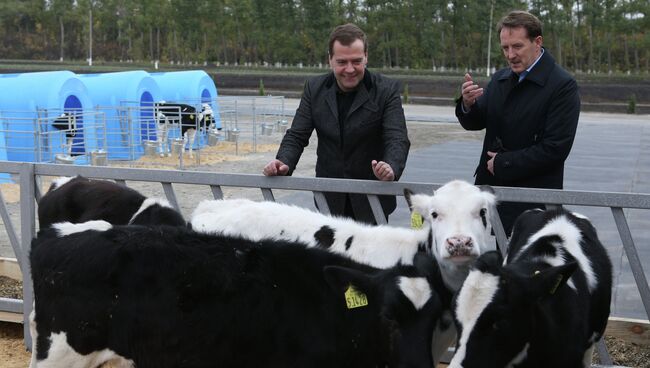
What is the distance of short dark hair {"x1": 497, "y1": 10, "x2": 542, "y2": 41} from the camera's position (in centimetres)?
Answer: 509

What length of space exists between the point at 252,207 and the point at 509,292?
2219 mm

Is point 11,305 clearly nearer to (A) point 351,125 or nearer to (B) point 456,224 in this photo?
(A) point 351,125

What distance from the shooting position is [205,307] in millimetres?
4379

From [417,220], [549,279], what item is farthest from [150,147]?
[549,279]

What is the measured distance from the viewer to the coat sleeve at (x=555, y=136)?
5.07 m

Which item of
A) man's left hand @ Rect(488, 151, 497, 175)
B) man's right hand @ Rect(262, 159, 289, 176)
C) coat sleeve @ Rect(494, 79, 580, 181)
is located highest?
coat sleeve @ Rect(494, 79, 580, 181)

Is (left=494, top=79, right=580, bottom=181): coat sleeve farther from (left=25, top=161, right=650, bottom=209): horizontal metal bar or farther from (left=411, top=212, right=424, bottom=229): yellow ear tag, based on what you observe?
(left=411, top=212, right=424, bottom=229): yellow ear tag

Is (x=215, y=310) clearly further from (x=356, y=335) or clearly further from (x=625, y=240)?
(x=625, y=240)

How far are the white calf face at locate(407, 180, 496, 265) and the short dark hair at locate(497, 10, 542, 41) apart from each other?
3.33 ft

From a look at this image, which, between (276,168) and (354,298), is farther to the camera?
(276,168)

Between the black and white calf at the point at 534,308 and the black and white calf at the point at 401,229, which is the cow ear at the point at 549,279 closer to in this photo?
the black and white calf at the point at 534,308

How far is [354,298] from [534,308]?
89 cm

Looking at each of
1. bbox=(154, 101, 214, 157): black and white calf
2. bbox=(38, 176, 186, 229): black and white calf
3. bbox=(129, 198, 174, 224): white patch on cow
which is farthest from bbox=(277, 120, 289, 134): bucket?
bbox=(129, 198, 174, 224): white patch on cow

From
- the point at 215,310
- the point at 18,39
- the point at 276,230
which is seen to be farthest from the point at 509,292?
the point at 18,39
